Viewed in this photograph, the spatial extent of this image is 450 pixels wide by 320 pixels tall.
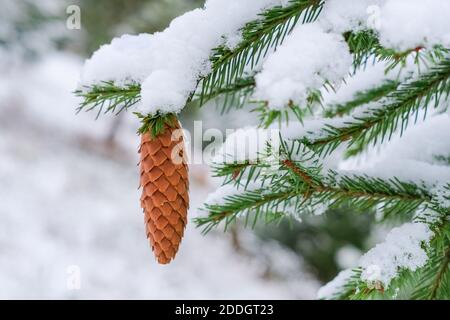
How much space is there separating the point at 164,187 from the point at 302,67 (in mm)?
331

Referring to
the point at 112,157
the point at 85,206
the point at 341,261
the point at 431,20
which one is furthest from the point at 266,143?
the point at 112,157

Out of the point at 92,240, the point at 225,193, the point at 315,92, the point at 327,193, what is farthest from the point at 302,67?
the point at 92,240

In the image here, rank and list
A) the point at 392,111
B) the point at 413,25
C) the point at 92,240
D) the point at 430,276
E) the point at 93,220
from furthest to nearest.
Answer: the point at 93,220 → the point at 92,240 → the point at 430,276 → the point at 392,111 → the point at 413,25

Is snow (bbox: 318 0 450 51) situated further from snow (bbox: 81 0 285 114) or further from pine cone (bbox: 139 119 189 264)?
pine cone (bbox: 139 119 189 264)

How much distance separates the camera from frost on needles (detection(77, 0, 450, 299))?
21.9 inches

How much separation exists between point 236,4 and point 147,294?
500cm

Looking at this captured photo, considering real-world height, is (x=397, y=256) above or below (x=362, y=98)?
below

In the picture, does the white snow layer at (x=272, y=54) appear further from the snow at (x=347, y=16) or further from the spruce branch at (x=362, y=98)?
the spruce branch at (x=362, y=98)

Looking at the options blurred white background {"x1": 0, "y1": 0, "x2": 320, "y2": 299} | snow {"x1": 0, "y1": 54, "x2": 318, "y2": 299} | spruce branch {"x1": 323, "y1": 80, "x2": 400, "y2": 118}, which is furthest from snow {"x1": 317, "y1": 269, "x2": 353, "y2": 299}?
blurred white background {"x1": 0, "y1": 0, "x2": 320, "y2": 299}

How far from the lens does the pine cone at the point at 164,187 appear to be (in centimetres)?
78

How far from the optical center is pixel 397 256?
2.79ft

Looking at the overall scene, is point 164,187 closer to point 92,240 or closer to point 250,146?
point 250,146

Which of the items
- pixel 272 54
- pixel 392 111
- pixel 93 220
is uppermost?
pixel 93 220

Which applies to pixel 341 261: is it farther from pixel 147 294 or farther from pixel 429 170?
pixel 429 170
